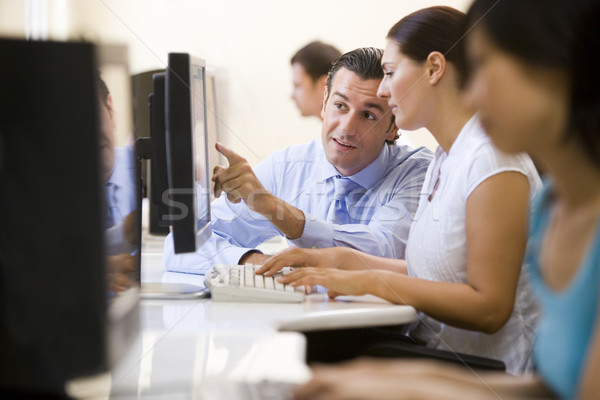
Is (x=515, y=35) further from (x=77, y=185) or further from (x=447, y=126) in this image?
(x=447, y=126)

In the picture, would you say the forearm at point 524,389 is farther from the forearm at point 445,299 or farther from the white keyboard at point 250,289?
the white keyboard at point 250,289

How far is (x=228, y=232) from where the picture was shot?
78.5 inches

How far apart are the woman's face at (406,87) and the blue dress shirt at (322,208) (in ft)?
1.24

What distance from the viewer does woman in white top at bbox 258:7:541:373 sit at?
115cm

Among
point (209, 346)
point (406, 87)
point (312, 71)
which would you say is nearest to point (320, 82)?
point (312, 71)

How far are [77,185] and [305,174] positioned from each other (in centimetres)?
162

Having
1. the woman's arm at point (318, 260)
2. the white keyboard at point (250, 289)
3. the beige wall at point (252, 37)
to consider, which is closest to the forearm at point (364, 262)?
the woman's arm at point (318, 260)

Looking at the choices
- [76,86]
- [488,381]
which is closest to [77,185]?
[76,86]

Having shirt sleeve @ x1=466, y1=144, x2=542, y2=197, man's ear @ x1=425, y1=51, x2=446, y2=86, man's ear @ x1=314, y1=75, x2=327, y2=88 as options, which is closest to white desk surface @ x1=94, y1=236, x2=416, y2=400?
shirt sleeve @ x1=466, y1=144, x2=542, y2=197

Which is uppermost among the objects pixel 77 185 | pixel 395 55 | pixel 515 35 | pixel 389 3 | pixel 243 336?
pixel 389 3

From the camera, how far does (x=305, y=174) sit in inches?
84.4

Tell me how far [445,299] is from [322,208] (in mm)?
921

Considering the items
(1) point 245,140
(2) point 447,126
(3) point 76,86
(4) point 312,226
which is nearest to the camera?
(3) point 76,86

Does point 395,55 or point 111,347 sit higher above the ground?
point 395,55
